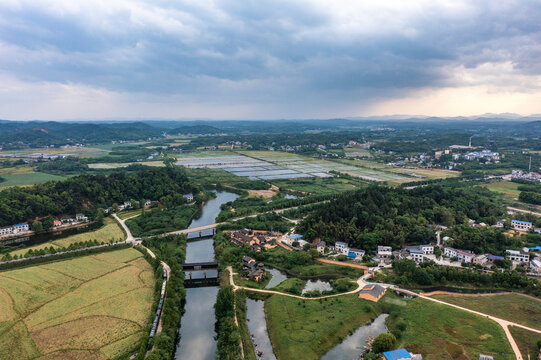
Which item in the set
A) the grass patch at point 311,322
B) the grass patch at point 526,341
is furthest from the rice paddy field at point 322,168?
the grass patch at point 526,341

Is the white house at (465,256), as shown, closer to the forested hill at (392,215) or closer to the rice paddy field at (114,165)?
the forested hill at (392,215)

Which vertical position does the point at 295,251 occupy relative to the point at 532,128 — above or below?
below

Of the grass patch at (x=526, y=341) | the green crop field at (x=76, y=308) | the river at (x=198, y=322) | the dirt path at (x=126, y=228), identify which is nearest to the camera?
the grass patch at (x=526, y=341)

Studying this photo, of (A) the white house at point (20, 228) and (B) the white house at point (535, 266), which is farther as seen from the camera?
(A) the white house at point (20, 228)

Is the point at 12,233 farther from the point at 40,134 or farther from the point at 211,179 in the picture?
the point at 40,134

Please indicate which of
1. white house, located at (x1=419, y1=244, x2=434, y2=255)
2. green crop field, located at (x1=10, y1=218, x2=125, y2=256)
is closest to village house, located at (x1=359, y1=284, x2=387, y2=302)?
white house, located at (x1=419, y1=244, x2=434, y2=255)

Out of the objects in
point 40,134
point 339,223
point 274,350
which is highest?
point 40,134

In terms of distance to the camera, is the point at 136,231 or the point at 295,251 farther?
the point at 136,231

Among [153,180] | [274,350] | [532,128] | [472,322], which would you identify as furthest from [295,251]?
[532,128]
